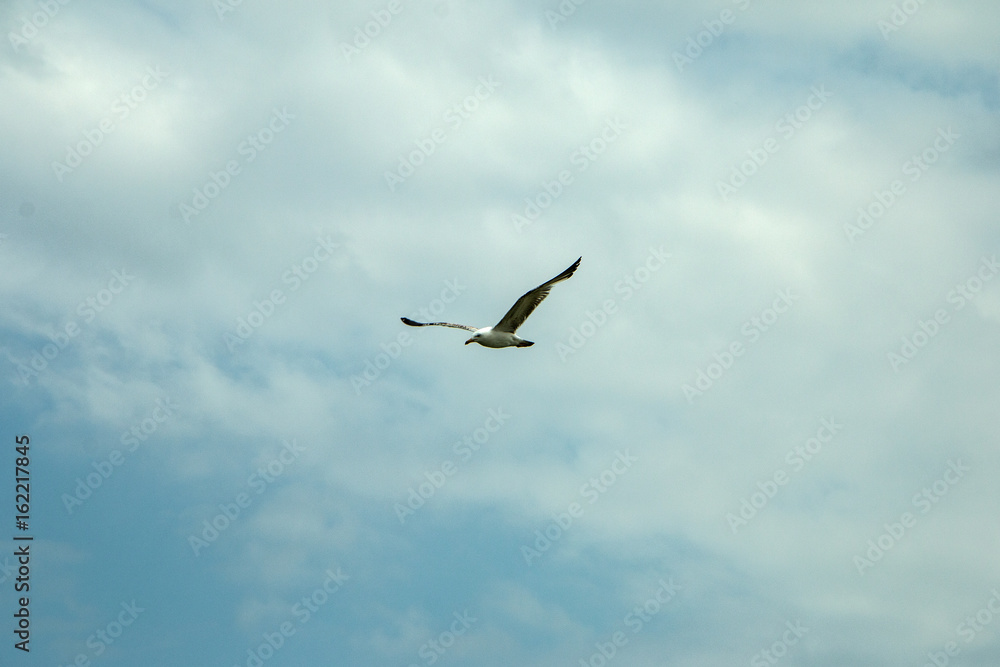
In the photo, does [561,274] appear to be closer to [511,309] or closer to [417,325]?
[511,309]

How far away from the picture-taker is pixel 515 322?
40.4 meters

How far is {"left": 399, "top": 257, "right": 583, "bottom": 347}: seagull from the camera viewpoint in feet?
125

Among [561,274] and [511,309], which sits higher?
[561,274]

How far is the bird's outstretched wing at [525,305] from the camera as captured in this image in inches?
1483

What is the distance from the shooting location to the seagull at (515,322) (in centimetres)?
3808

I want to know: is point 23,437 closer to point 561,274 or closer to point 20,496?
point 20,496

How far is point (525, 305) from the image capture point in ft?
129

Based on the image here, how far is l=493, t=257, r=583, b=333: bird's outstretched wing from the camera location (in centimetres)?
3766

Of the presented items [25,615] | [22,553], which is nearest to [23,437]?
[22,553]

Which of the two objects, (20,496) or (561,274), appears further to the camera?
(20,496)

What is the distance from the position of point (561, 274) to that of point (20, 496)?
3223 centimetres

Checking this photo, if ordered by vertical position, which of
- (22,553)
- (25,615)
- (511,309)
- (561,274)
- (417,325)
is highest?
(561,274)

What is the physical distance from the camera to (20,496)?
1674 inches

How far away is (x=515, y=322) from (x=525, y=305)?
1516 millimetres
